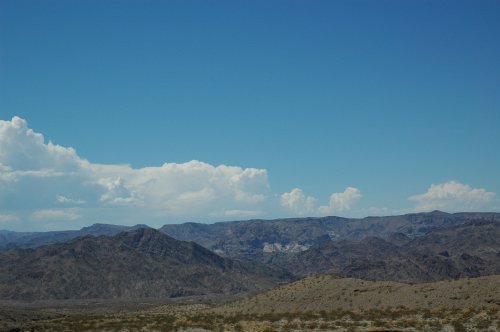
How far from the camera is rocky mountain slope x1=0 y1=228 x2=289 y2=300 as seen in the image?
15600cm

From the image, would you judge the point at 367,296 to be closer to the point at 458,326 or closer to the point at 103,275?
the point at 458,326

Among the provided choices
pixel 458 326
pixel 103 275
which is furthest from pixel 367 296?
pixel 103 275

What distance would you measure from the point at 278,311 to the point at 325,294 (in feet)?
21.6

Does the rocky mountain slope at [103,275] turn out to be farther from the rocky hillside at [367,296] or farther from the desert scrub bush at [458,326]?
the desert scrub bush at [458,326]

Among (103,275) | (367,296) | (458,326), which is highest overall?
(458,326)

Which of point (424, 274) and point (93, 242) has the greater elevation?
point (93, 242)

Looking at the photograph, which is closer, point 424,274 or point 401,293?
point 401,293

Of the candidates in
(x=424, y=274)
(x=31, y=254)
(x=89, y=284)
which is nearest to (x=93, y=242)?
(x=31, y=254)

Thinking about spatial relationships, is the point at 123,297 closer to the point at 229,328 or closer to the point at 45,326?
the point at 45,326

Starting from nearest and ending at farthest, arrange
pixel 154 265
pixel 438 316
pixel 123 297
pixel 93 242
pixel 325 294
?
pixel 438 316 < pixel 325 294 < pixel 123 297 < pixel 154 265 < pixel 93 242

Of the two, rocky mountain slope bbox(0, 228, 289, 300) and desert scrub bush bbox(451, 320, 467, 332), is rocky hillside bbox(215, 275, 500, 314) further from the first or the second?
rocky mountain slope bbox(0, 228, 289, 300)

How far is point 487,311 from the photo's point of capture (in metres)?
43.7

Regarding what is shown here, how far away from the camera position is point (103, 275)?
16838cm

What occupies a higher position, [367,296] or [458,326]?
[458,326]
